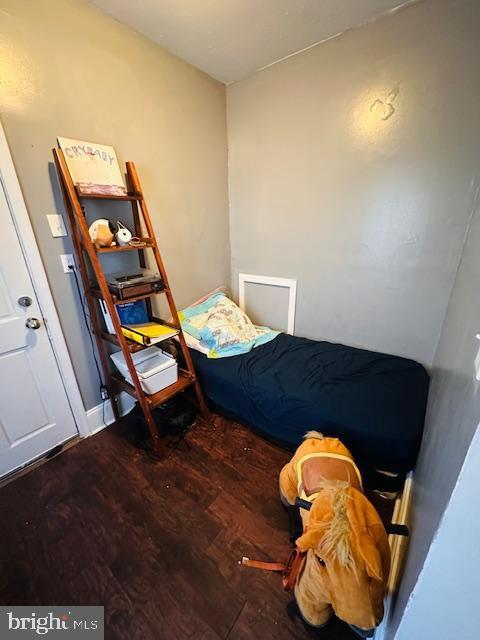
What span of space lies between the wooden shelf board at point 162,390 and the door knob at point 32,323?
54cm

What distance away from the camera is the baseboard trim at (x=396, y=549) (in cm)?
88

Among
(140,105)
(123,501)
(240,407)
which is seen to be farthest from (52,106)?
(123,501)

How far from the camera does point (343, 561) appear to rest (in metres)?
0.74

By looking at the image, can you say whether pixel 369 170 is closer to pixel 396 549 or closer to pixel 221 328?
pixel 221 328

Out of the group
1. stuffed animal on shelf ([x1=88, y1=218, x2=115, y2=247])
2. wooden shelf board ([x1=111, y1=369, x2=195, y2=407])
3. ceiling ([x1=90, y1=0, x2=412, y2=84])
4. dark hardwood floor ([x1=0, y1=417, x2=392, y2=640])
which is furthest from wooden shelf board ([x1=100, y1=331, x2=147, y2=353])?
ceiling ([x1=90, y1=0, x2=412, y2=84])

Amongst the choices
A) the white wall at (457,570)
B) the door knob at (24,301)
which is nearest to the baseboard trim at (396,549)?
the white wall at (457,570)

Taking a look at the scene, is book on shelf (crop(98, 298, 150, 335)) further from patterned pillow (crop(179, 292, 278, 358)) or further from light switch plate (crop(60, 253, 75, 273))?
patterned pillow (crop(179, 292, 278, 358))

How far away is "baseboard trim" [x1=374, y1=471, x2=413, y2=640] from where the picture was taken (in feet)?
2.89

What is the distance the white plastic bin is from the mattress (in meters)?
0.25

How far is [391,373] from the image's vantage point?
5.42 ft

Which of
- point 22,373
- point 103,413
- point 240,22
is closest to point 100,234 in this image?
point 22,373

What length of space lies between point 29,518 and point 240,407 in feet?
4.01

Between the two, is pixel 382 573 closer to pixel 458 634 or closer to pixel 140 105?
pixel 458 634

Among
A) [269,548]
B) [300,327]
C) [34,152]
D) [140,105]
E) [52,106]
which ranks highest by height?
[140,105]
